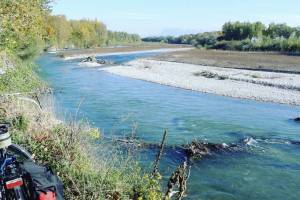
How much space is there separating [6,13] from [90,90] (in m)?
24.0

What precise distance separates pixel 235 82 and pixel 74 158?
3398 cm

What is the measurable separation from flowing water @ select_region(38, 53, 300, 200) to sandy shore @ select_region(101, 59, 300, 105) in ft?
7.05

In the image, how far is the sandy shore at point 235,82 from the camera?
3390 centimetres

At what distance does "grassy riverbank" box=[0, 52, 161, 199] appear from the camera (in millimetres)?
8180

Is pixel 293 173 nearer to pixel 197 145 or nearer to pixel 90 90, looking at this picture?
pixel 197 145

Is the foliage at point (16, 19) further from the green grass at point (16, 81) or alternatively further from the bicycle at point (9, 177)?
the bicycle at point (9, 177)

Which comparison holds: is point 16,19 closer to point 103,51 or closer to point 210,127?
point 210,127

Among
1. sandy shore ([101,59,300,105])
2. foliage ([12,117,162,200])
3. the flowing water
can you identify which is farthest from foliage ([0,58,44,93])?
sandy shore ([101,59,300,105])

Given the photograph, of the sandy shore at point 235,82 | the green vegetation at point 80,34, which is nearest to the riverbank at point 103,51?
the green vegetation at point 80,34

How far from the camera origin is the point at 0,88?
44.0 feet

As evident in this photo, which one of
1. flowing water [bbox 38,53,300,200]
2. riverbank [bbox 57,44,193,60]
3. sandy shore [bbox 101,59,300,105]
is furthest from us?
riverbank [bbox 57,44,193,60]

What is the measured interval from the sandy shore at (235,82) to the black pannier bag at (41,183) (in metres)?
26.8

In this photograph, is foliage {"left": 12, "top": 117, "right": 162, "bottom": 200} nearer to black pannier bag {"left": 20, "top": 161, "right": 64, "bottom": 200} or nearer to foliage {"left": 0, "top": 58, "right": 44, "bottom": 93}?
black pannier bag {"left": 20, "top": 161, "right": 64, "bottom": 200}

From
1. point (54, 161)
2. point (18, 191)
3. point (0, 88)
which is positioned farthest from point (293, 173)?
point (18, 191)
